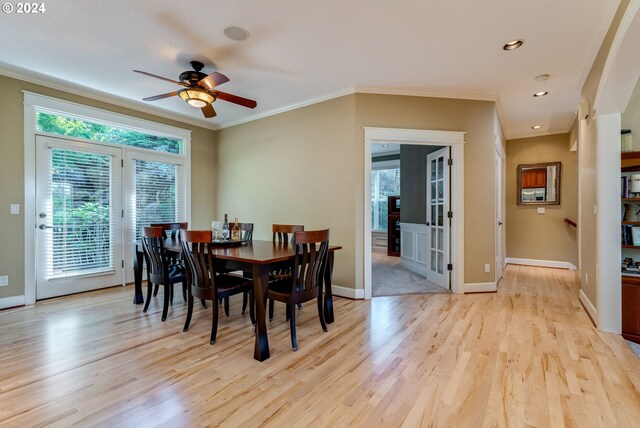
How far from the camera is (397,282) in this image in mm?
4496

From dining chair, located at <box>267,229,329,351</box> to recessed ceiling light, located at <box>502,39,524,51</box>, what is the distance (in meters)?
2.41

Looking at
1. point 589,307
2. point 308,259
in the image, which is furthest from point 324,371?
point 589,307

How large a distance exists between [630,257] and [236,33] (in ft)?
13.8

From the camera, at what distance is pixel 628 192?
2686 mm

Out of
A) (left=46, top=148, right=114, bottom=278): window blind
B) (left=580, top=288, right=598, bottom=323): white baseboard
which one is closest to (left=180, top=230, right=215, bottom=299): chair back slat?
(left=46, top=148, right=114, bottom=278): window blind

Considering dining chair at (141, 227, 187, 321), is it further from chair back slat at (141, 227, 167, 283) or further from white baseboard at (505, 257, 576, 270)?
white baseboard at (505, 257, 576, 270)

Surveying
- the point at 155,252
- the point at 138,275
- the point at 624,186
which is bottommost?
the point at 138,275

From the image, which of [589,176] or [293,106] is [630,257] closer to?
[589,176]

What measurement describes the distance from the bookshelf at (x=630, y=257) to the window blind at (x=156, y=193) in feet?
18.5

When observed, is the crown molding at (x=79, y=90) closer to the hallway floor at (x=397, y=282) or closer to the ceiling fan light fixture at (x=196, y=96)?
the ceiling fan light fixture at (x=196, y=96)

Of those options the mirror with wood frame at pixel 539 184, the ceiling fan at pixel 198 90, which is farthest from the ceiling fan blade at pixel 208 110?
the mirror with wood frame at pixel 539 184

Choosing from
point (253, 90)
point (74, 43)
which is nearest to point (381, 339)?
point (253, 90)

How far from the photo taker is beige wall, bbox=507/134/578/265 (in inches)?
218

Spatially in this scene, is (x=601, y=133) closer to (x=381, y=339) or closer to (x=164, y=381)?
(x=381, y=339)
